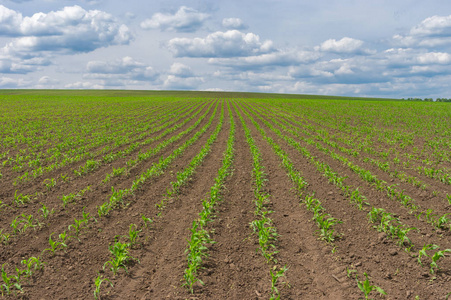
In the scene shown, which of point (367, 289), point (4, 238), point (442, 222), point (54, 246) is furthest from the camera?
point (442, 222)

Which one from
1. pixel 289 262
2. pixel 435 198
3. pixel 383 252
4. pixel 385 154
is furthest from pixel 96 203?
pixel 385 154

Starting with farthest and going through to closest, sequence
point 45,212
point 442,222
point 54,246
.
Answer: point 45,212 < point 442,222 < point 54,246

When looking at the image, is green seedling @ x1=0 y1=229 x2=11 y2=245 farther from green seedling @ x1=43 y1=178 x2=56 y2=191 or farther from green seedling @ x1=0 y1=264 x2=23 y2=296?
green seedling @ x1=43 y1=178 x2=56 y2=191

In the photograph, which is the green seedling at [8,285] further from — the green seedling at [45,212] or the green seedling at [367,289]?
the green seedling at [367,289]

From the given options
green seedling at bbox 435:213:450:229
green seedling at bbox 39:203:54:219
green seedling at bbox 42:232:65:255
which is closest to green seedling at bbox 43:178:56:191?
green seedling at bbox 39:203:54:219

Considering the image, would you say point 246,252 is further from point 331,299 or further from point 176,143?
point 176,143

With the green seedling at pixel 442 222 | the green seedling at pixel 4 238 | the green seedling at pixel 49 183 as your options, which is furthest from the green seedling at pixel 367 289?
the green seedling at pixel 49 183

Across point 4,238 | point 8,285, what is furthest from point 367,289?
point 4,238

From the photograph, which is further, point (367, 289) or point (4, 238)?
point (4, 238)

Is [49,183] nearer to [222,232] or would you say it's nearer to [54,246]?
[54,246]

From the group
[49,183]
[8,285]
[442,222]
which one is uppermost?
[442,222]

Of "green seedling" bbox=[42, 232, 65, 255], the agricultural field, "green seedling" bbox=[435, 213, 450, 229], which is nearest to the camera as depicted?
the agricultural field

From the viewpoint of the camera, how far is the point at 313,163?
1301cm

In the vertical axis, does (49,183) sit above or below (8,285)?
above
